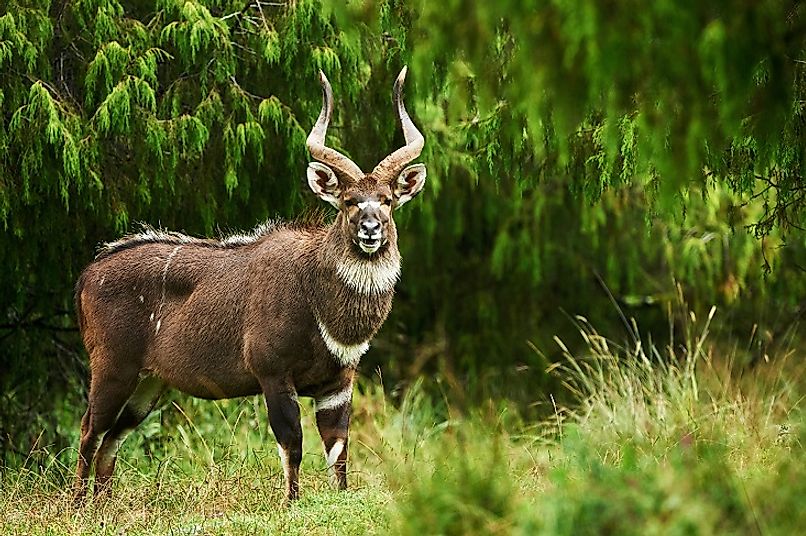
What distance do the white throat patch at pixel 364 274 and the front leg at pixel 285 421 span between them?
668mm

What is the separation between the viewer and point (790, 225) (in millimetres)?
7125

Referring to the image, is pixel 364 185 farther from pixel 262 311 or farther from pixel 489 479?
pixel 489 479

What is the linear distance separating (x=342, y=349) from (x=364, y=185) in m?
0.91

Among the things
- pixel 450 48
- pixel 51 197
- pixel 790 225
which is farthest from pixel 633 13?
pixel 51 197

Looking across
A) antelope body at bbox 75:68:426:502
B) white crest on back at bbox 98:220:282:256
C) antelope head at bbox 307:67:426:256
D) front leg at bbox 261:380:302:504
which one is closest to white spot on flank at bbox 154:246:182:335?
antelope body at bbox 75:68:426:502

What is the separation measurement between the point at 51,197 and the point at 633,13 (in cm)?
576

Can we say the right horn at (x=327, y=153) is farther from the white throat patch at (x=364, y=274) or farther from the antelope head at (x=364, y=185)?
the white throat patch at (x=364, y=274)

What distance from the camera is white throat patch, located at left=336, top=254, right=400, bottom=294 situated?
768cm

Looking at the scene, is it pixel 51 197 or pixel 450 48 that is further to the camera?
pixel 51 197

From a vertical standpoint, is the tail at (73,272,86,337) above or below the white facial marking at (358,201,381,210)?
below

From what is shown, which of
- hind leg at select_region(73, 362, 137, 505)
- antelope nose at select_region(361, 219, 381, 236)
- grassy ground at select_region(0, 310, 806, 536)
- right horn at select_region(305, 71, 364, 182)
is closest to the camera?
grassy ground at select_region(0, 310, 806, 536)

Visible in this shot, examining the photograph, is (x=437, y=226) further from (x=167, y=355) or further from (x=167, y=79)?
(x=167, y=355)

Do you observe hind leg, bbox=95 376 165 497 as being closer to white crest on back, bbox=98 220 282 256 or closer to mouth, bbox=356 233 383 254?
white crest on back, bbox=98 220 282 256

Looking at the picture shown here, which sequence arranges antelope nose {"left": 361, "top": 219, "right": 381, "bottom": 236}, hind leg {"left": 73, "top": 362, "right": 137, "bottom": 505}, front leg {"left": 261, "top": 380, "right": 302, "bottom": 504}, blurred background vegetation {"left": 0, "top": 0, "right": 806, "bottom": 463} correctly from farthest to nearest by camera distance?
hind leg {"left": 73, "top": 362, "right": 137, "bottom": 505}
front leg {"left": 261, "top": 380, "right": 302, "bottom": 504}
antelope nose {"left": 361, "top": 219, "right": 381, "bottom": 236}
blurred background vegetation {"left": 0, "top": 0, "right": 806, "bottom": 463}
